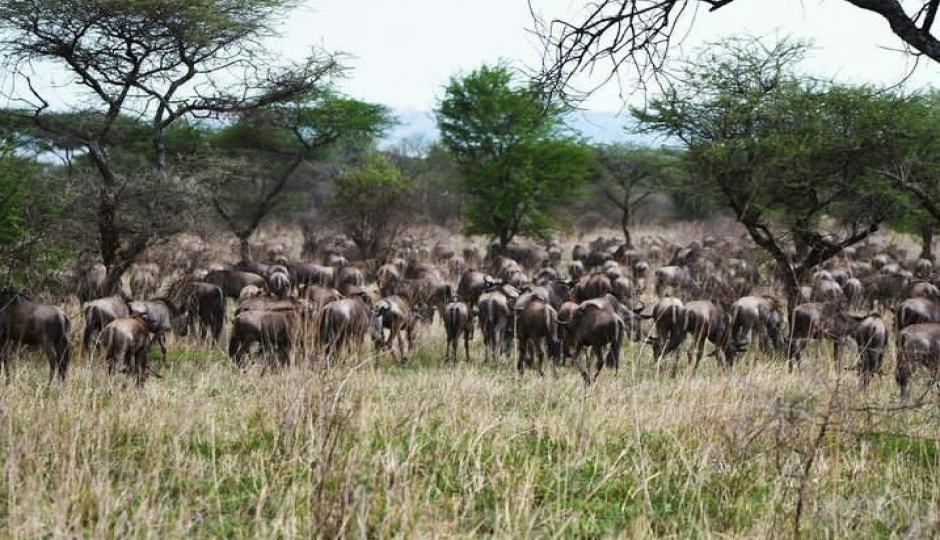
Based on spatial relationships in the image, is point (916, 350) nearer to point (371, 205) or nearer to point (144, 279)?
point (144, 279)

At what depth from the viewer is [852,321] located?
1095 cm

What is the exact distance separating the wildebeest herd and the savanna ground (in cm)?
71

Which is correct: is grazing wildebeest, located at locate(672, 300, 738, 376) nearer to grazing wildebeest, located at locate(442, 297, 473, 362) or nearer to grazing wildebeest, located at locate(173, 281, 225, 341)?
grazing wildebeest, located at locate(442, 297, 473, 362)

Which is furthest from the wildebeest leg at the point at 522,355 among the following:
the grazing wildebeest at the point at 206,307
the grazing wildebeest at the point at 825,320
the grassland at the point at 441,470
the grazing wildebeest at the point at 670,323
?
the grazing wildebeest at the point at 206,307

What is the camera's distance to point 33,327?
8219 millimetres

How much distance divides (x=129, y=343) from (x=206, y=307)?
14.7 ft

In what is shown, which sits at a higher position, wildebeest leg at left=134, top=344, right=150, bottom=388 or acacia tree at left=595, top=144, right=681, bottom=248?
acacia tree at left=595, top=144, right=681, bottom=248

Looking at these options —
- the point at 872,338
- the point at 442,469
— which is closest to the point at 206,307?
the point at 442,469

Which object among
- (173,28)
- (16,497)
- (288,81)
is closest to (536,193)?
(288,81)

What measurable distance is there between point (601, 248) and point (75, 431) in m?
25.9

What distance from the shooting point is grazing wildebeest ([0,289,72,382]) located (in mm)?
8203

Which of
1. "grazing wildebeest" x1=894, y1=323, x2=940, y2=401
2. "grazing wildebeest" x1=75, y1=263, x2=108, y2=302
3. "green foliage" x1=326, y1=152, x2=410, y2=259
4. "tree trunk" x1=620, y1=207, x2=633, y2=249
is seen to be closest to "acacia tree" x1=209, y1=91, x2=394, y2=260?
"green foliage" x1=326, y1=152, x2=410, y2=259

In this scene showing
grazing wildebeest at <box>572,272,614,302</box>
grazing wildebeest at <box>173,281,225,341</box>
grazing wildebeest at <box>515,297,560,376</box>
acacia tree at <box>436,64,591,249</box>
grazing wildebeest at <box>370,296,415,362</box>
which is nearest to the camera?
grazing wildebeest at <box>515,297,560,376</box>

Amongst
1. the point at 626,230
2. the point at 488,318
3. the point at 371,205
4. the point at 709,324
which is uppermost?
the point at 371,205
